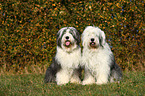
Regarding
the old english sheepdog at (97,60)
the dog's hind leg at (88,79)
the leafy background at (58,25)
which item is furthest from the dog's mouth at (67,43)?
the leafy background at (58,25)

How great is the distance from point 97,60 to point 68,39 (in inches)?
33.0

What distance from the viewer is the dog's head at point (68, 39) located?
A: 500 centimetres

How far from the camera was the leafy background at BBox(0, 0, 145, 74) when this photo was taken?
6.83m

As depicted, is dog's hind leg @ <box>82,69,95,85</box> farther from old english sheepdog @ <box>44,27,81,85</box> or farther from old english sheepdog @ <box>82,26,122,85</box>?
old english sheepdog @ <box>44,27,81,85</box>

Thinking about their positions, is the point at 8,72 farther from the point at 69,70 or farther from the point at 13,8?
the point at 69,70

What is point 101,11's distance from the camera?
22.5 feet

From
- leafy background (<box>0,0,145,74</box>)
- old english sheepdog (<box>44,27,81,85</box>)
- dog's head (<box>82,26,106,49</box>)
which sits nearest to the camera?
dog's head (<box>82,26,106,49</box>)

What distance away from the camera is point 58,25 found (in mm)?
6988

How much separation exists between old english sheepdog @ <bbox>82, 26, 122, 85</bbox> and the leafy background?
70.7 inches

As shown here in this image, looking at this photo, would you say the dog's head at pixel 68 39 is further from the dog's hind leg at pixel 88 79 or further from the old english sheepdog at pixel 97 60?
the dog's hind leg at pixel 88 79

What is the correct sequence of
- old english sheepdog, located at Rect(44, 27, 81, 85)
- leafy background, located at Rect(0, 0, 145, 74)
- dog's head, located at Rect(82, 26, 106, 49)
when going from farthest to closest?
leafy background, located at Rect(0, 0, 145, 74) → old english sheepdog, located at Rect(44, 27, 81, 85) → dog's head, located at Rect(82, 26, 106, 49)

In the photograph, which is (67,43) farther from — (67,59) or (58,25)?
(58,25)

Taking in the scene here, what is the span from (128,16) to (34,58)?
337cm

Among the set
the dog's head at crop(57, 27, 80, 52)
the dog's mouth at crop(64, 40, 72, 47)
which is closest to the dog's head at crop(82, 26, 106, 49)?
the dog's head at crop(57, 27, 80, 52)
